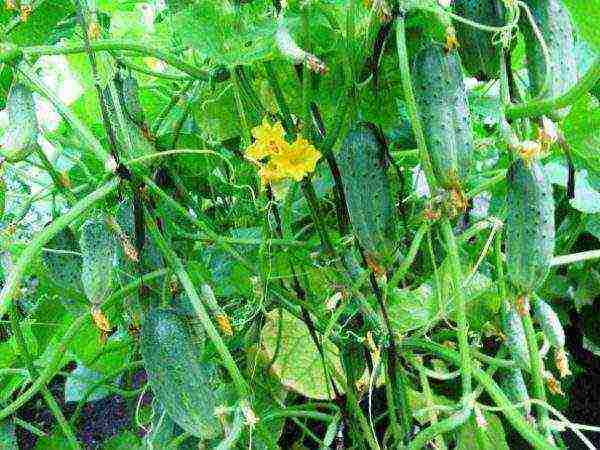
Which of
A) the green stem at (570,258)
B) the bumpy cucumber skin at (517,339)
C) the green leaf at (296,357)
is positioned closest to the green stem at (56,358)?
the green leaf at (296,357)

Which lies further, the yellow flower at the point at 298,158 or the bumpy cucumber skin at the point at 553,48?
the yellow flower at the point at 298,158

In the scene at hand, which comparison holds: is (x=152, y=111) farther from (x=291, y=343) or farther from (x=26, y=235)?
(x=26, y=235)

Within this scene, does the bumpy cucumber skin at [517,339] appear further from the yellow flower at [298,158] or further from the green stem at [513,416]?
the yellow flower at [298,158]

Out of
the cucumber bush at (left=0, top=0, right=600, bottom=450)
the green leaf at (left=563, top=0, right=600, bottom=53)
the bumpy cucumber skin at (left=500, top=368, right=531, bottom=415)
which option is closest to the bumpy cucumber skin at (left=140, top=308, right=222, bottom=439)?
the cucumber bush at (left=0, top=0, right=600, bottom=450)

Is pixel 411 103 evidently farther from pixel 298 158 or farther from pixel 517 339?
pixel 517 339

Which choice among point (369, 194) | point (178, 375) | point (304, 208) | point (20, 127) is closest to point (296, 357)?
point (304, 208)

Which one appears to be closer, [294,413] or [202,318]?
[202,318]

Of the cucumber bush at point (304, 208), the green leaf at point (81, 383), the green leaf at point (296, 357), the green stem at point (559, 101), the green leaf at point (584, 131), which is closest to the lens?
the green stem at point (559, 101)

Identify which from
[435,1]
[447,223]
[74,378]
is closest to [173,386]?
[447,223]
